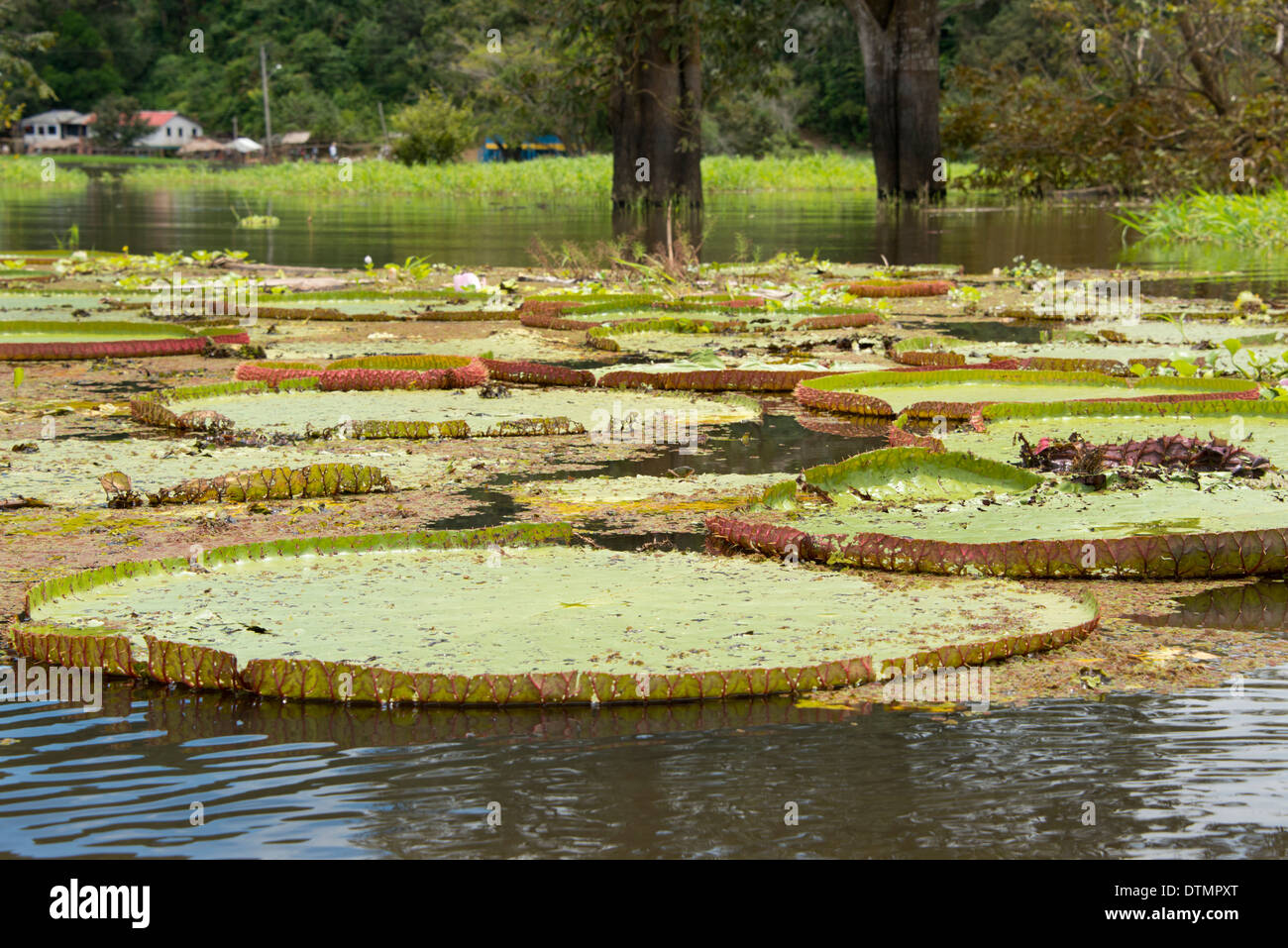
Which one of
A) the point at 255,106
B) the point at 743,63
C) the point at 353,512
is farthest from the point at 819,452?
the point at 255,106

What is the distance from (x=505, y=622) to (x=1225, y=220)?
15.3m

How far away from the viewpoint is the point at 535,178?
36.3 meters

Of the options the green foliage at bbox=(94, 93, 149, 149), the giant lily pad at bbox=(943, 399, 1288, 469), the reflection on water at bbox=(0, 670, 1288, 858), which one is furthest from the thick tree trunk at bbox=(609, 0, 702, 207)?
the green foliage at bbox=(94, 93, 149, 149)

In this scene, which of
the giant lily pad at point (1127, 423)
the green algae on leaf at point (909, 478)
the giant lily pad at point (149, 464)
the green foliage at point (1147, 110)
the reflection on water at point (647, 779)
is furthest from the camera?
the green foliage at point (1147, 110)

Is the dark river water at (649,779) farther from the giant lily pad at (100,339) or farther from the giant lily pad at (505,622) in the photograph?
the giant lily pad at (100,339)

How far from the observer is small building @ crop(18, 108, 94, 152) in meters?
69.6

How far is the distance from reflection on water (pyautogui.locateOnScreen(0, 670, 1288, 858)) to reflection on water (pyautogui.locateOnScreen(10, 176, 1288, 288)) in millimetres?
9600

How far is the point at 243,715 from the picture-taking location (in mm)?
2766

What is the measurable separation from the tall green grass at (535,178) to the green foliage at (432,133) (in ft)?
3.36

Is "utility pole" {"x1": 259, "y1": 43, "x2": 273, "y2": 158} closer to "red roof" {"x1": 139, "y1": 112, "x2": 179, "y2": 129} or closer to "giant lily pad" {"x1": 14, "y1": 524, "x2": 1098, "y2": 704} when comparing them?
"red roof" {"x1": 139, "y1": 112, "x2": 179, "y2": 129}

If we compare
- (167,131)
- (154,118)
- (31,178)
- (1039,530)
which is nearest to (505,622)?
(1039,530)

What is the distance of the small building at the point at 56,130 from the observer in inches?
2741

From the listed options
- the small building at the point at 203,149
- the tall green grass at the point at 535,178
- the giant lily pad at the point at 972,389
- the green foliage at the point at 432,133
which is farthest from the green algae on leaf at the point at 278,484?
the small building at the point at 203,149

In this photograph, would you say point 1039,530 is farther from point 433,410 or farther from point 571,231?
point 571,231
